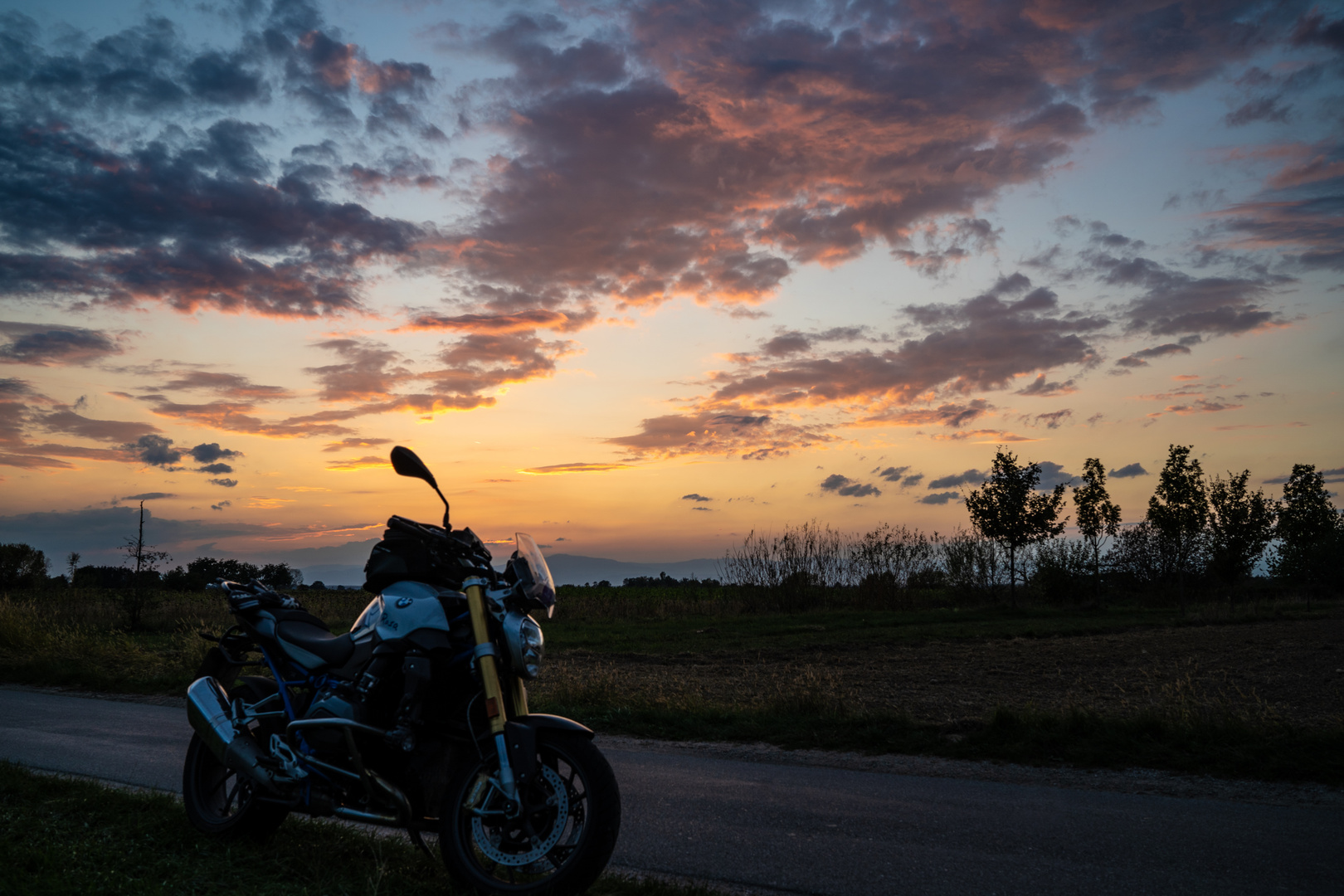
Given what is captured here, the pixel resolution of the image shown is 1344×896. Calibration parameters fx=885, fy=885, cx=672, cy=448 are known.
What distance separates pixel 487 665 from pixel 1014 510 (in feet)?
119

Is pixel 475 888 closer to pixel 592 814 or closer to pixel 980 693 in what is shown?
pixel 592 814

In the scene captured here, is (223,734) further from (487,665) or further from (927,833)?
(927,833)

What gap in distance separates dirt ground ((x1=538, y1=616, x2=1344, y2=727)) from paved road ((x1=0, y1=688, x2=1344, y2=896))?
320cm

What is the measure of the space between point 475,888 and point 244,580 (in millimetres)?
2562

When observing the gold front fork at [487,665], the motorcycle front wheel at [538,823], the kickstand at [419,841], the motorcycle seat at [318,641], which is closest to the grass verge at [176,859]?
the kickstand at [419,841]

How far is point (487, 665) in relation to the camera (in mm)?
4133

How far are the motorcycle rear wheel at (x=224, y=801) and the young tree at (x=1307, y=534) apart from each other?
57.2 m

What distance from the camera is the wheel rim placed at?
4000mm

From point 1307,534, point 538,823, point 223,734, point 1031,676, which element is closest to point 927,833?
point 538,823

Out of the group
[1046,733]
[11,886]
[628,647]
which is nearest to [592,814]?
[11,886]

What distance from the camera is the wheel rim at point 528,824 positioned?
13.1 feet

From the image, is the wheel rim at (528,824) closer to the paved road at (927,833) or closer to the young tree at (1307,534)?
the paved road at (927,833)

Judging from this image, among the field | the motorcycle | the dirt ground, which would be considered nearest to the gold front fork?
the motorcycle

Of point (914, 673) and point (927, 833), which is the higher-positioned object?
point (927, 833)
